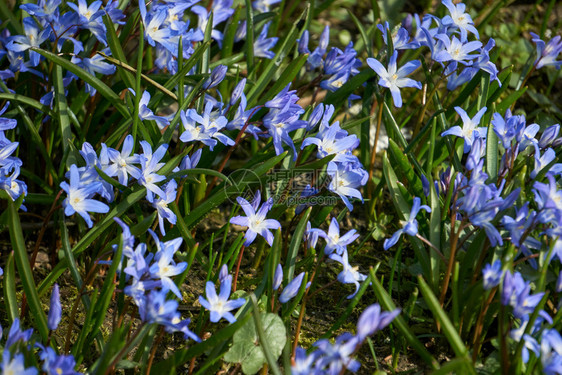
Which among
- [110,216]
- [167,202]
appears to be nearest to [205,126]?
[167,202]

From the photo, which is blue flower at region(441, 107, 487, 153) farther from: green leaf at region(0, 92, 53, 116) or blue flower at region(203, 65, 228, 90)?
green leaf at region(0, 92, 53, 116)

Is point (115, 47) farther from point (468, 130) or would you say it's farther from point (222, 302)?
point (468, 130)

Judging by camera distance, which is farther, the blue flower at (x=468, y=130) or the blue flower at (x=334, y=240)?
the blue flower at (x=468, y=130)

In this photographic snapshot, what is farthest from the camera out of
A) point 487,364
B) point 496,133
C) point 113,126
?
point 113,126

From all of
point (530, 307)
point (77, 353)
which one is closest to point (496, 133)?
point (530, 307)

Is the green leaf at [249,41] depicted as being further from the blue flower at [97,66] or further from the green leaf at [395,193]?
the green leaf at [395,193]

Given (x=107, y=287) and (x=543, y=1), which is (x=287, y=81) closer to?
(x=107, y=287)

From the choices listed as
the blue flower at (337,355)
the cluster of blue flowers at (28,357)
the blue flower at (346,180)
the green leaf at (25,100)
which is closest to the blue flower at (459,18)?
the blue flower at (346,180)

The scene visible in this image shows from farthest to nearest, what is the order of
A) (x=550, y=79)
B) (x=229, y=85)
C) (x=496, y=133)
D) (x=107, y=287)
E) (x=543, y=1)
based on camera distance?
(x=543, y=1)
(x=550, y=79)
(x=229, y=85)
(x=496, y=133)
(x=107, y=287)
